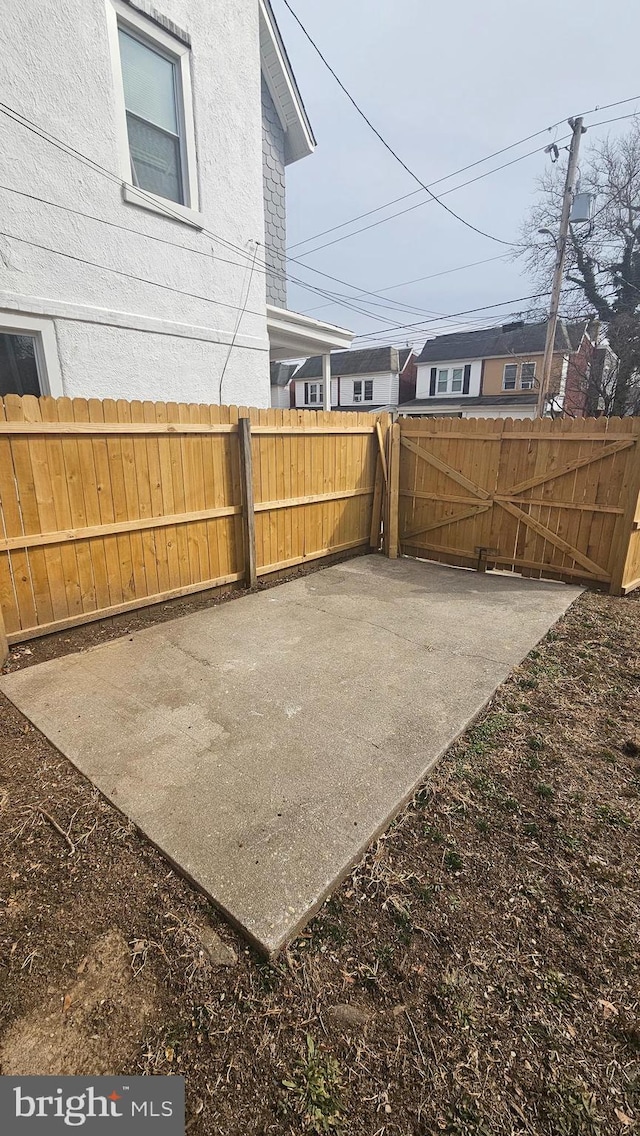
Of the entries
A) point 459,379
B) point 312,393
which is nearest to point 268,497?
point 459,379

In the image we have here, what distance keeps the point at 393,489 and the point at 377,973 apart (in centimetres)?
589

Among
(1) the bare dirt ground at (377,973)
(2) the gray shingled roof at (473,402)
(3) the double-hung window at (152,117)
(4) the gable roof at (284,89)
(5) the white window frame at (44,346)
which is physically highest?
(4) the gable roof at (284,89)

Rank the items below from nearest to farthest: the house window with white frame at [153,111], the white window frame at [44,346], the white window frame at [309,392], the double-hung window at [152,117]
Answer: the white window frame at [44,346] → the house window with white frame at [153,111] → the double-hung window at [152,117] → the white window frame at [309,392]

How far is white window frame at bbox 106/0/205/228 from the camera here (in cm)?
512

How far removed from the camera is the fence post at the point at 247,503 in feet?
16.7

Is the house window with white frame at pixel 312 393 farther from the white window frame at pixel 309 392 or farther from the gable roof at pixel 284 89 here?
the gable roof at pixel 284 89

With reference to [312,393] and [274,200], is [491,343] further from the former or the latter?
[274,200]

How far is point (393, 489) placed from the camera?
6.94 m

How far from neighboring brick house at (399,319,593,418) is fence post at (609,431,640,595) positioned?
20485mm

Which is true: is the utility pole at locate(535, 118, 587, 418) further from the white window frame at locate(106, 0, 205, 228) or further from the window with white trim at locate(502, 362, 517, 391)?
the window with white trim at locate(502, 362, 517, 391)

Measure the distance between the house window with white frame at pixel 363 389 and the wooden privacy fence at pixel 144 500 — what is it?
26488 millimetres

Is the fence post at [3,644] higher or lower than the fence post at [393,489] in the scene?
lower

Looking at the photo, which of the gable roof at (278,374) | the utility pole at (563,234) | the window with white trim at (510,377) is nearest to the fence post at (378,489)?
the utility pole at (563,234)

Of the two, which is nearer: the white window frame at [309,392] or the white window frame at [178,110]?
the white window frame at [178,110]
